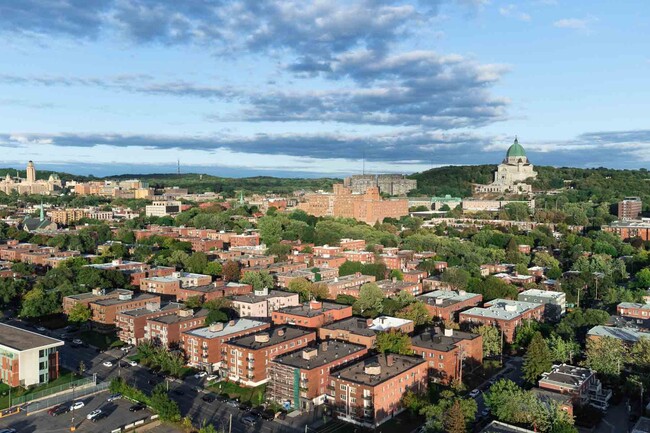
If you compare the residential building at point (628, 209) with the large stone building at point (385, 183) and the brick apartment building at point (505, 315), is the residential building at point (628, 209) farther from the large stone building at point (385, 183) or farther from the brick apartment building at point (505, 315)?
the brick apartment building at point (505, 315)

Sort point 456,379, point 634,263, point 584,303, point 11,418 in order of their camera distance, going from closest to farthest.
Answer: point 11,418
point 456,379
point 584,303
point 634,263

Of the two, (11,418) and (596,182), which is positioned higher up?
(596,182)

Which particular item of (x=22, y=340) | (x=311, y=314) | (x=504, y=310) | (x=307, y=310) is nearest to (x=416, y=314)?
(x=504, y=310)

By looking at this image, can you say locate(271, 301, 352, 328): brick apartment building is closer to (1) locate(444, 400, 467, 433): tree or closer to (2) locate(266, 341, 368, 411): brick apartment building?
(2) locate(266, 341, 368, 411): brick apartment building

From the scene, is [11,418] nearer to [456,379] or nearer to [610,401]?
[456,379]

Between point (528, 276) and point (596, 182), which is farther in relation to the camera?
point (596, 182)

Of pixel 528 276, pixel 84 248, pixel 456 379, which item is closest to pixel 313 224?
pixel 84 248

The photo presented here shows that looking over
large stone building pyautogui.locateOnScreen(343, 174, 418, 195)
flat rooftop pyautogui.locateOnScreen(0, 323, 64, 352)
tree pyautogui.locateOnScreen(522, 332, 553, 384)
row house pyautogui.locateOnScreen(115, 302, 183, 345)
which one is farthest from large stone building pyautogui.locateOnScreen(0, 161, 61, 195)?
tree pyautogui.locateOnScreen(522, 332, 553, 384)
